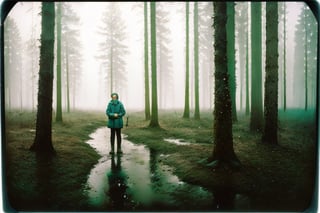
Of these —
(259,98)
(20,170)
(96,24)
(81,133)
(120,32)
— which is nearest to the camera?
(20,170)

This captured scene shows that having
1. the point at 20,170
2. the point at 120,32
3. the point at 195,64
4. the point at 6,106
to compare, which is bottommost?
the point at 20,170

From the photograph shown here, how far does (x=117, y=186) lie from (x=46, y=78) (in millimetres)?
3161

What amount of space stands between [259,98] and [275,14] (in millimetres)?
3407

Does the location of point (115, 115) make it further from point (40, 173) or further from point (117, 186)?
point (40, 173)

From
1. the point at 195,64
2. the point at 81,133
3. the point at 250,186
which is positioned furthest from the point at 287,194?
the point at 195,64

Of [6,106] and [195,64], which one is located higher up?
[195,64]

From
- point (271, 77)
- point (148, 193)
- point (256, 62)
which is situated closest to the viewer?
point (148, 193)

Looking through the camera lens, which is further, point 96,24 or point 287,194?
point 96,24

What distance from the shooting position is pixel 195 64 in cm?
1402

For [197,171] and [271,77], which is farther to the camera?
[271,77]

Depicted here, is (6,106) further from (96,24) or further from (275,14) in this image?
(275,14)

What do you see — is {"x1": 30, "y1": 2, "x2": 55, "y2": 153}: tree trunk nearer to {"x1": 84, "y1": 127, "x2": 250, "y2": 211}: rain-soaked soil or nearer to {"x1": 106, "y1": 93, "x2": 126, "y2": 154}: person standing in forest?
{"x1": 106, "y1": 93, "x2": 126, "y2": 154}: person standing in forest

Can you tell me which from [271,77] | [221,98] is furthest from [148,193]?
[271,77]

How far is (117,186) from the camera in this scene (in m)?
5.37
